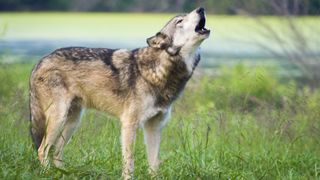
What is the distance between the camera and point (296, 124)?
8.55 m

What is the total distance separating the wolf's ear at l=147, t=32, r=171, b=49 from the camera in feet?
20.5

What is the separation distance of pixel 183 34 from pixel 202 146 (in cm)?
172

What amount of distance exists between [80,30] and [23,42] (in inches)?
121

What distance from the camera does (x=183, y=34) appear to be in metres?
6.13

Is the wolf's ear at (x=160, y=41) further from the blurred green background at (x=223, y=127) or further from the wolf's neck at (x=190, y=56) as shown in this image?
the blurred green background at (x=223, y=127)

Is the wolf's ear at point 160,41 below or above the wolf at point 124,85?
above

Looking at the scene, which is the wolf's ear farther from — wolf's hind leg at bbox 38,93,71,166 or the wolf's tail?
the wolf's tail

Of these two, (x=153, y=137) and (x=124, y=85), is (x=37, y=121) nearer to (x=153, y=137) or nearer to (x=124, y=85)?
(x=124, y=85)

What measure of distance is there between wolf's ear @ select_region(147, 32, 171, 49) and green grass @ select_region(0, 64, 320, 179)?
2.85 ft

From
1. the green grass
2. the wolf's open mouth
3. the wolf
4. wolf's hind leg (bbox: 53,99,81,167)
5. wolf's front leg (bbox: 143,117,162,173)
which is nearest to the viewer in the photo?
the green grass

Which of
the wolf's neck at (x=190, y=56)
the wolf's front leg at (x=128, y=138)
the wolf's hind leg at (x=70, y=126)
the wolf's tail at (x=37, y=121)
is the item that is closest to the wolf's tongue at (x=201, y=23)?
the wolf's neck at (x=190, y=56)

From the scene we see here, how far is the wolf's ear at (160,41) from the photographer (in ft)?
20.5

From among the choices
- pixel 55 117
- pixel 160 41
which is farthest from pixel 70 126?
pixel 160 41

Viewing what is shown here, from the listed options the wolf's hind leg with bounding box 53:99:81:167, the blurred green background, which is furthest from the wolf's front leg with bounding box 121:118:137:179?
the wolf's hind leg with bounding box 53:99:81:167
